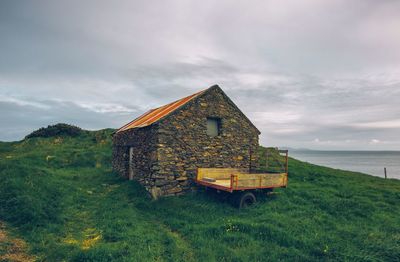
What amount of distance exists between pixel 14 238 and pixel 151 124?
293 inches

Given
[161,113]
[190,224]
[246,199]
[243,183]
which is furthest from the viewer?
[161,113]

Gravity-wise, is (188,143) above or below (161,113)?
below

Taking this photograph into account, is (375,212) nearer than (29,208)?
No

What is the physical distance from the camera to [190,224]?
948cm

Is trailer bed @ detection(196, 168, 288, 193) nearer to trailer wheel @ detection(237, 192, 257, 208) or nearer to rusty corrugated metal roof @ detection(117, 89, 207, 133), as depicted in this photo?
trailer wheel @ detection(237, 192, 257, 208)

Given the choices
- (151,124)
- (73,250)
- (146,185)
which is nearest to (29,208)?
(73,250)

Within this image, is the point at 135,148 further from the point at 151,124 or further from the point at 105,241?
the point at 105,241

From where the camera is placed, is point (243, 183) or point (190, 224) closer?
point (190, 224)

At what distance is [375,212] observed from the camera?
11.4m

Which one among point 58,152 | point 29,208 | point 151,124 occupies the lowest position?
point 29,208

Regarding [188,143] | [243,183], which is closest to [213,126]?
[188,143]

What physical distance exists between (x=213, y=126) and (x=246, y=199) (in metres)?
5.01

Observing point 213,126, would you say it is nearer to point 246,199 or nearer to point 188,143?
point 188,143

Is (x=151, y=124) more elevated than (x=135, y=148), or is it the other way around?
(x=151, y=124)
